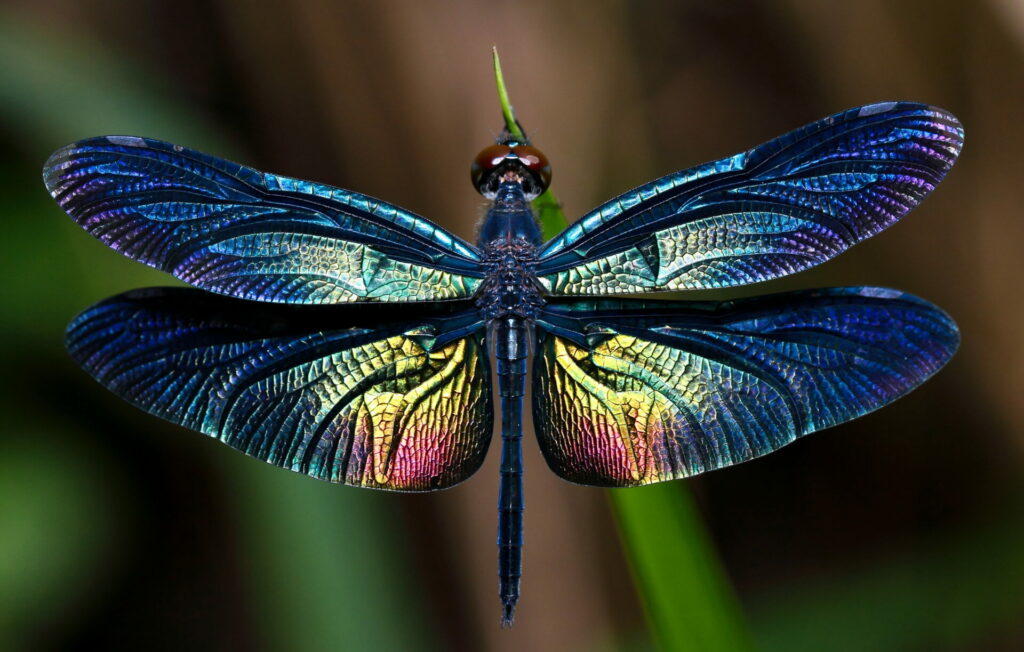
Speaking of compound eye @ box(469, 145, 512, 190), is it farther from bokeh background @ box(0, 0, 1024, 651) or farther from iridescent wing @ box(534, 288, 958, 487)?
bokeh background @ box(0, 0, 1024, 651)

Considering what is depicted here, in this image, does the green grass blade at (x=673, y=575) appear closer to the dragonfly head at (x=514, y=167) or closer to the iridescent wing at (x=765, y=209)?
the iridescent wing at (x=765, y=209)

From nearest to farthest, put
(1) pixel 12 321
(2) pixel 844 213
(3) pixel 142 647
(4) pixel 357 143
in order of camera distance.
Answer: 1. (2) pixel 844 213
2. (1) pixel 12 321
3. (3) pixel 142 647
4. (4) pixel 357 143

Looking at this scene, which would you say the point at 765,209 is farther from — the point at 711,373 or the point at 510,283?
the point at 510,283

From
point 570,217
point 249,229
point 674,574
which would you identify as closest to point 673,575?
point 674,574

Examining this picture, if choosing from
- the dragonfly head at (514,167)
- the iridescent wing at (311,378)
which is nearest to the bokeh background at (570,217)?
the iridescent wing at (311,378)

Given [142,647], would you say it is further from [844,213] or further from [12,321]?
[844,213]

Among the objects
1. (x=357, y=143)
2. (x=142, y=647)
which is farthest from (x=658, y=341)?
(x=142, y=647)
